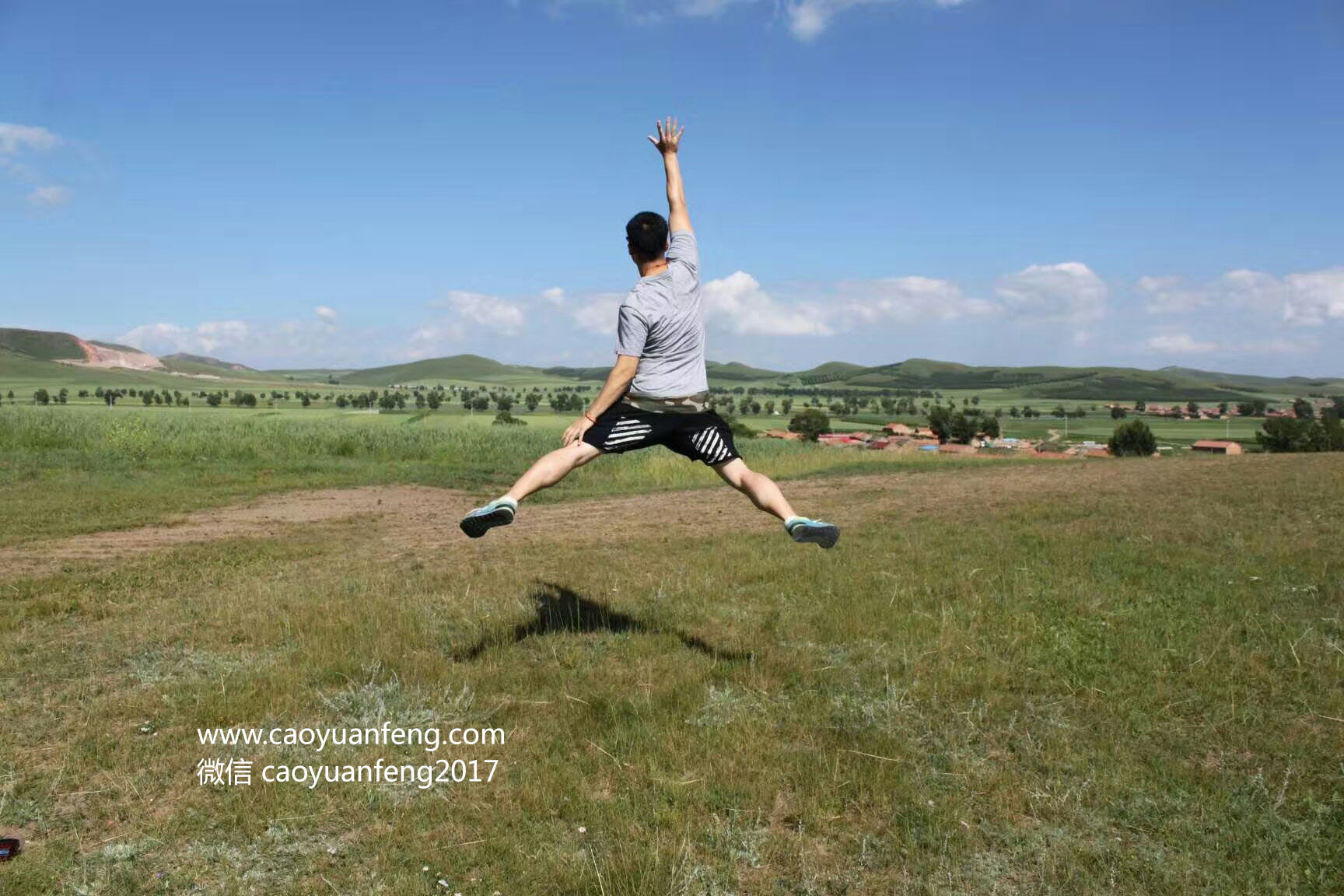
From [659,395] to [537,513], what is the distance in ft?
35.7

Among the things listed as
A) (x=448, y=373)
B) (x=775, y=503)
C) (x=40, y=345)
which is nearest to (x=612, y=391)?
(x=775, y=503)

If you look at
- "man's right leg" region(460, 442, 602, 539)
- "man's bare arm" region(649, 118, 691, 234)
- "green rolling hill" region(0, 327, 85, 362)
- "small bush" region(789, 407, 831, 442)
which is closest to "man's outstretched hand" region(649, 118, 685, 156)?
"man's bare arm" region(649, 118, 691, 234)

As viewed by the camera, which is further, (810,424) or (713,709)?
(810,424)

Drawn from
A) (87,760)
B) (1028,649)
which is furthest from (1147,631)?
(87,760)

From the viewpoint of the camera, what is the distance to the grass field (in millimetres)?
3588

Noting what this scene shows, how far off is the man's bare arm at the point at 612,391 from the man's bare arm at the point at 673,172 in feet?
3.72

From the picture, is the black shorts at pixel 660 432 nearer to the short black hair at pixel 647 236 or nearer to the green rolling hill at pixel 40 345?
the short black hair at pixel 647 236

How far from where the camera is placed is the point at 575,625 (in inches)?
278

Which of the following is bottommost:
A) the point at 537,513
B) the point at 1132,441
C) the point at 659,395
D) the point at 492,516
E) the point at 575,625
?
the point at 1132,441

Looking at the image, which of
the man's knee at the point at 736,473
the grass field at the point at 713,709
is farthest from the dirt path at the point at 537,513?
the man's knee at the point at 736,473

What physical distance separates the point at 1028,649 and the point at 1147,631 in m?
1.13

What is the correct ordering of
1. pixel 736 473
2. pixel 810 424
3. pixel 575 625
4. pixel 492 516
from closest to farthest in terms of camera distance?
pixel 492 516
pixel 736 473
pixel 575 625
pixel 810 424

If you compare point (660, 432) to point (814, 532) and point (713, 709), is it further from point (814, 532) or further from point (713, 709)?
point (713, 709)

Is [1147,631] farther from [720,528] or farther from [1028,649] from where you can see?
[720,528]
